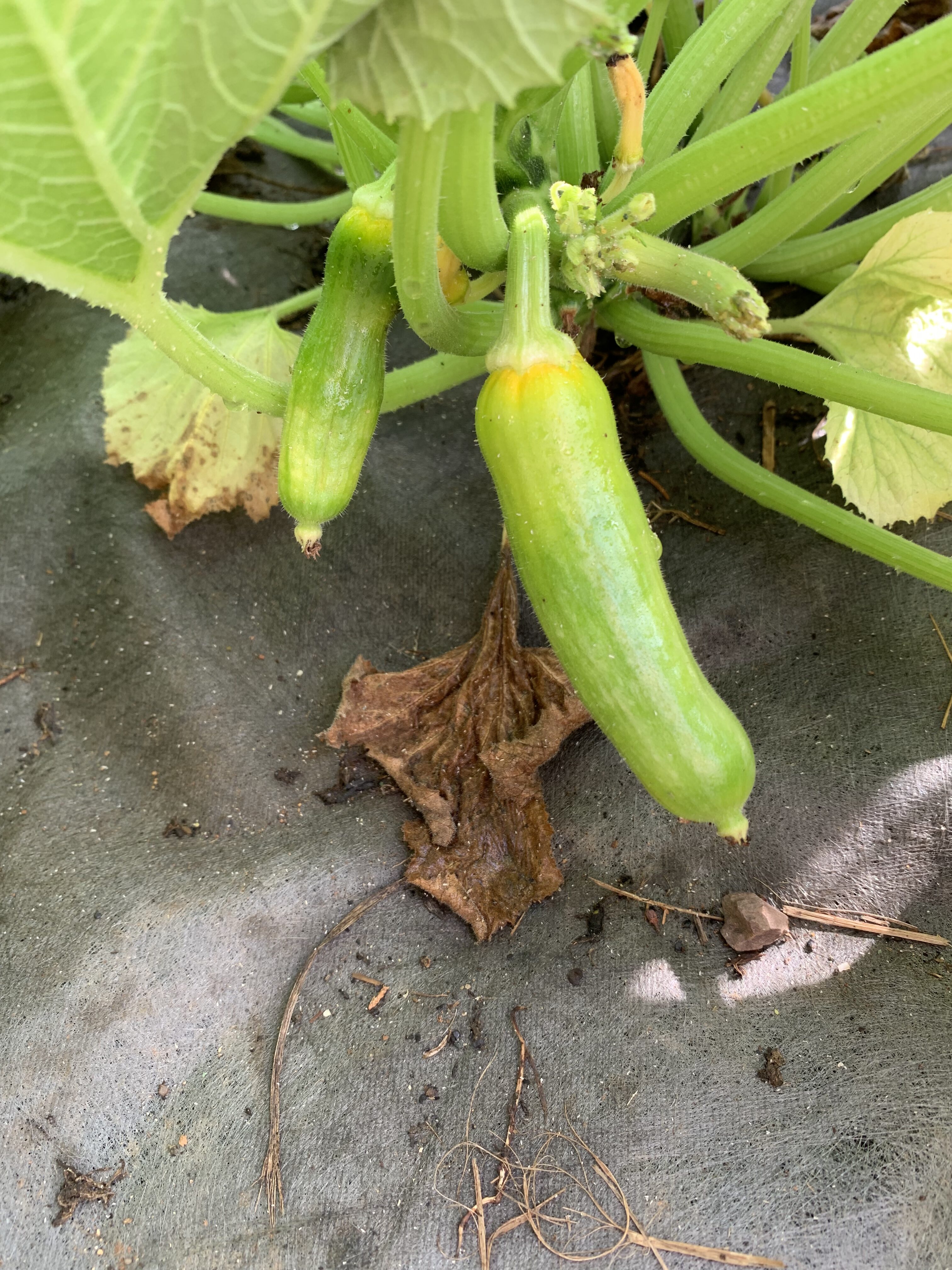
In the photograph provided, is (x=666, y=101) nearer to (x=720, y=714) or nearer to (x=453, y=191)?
(x=453, y=191)

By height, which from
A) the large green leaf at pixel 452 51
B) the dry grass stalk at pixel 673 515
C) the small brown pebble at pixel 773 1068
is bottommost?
the small brown pebble at pixel 773 1068

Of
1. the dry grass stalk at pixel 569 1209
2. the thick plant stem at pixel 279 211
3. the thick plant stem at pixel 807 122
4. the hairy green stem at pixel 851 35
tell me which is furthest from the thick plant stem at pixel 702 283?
the dry grass stalk at pixel 569 1209

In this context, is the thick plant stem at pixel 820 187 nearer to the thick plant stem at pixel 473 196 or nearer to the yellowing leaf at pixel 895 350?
the yellowing leaf at pixel 895 350

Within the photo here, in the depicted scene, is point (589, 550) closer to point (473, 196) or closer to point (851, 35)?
point (473, 196)

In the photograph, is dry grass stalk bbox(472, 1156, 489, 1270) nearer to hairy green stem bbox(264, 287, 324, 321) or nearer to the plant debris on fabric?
the plant debris on fabric

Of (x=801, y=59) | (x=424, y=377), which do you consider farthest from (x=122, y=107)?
(x=801, y=59)

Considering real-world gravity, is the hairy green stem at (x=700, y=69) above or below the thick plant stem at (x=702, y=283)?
above

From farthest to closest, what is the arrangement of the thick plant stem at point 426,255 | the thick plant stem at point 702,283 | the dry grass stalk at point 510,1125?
the dry grass stalk at point 510,1125, the thick plant stem at point 702,283, the thick plant stem at point 426,255
